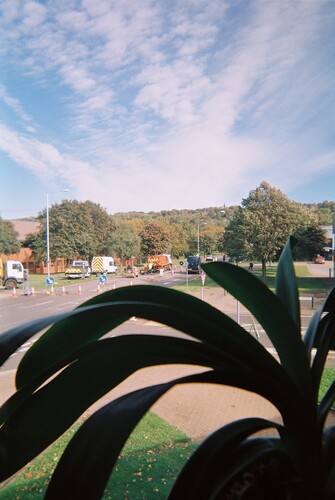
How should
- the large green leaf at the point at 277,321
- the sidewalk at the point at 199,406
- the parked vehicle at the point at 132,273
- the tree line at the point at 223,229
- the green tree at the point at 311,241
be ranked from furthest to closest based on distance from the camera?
the parked vehicle at the point at 132,273 < the sidewalk at the point at 199,406 < the tree line at the point at 223,229 < the green tree at the point at 311,241 < the large green leaf at the point at 277,321

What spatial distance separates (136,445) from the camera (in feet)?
4.84

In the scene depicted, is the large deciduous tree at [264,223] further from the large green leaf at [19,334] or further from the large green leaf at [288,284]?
the large green leaf at [19,334]

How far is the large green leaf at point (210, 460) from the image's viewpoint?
0.33 m

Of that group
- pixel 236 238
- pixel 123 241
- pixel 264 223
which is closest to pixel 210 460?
pixel 264 223

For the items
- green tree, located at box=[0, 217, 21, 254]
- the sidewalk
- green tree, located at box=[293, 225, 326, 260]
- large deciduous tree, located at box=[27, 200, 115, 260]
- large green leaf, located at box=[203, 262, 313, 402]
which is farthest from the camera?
large deciduous tree, located at box=[27, 200, 115, 260]

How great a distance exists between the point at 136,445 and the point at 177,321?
1.44 metres

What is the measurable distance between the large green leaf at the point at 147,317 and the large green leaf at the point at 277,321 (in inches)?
1.3

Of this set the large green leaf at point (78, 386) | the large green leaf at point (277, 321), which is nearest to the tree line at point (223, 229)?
the large green leaf at point (277, 321)

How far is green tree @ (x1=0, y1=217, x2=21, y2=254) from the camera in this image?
1.48 m

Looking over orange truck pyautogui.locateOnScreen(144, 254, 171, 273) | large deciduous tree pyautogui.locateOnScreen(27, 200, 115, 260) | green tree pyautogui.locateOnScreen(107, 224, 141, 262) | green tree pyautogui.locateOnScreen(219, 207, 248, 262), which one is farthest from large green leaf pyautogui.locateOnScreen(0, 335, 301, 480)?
green tree pyautogui.locateOnScreen(107, 224, 141, 262)

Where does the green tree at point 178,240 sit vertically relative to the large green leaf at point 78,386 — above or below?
above

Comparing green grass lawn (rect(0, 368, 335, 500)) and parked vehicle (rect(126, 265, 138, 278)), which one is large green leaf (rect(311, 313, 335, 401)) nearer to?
green grass lawn (rect(0, 368, 335, 500))

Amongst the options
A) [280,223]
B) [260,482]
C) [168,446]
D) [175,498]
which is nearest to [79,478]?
[175,498]

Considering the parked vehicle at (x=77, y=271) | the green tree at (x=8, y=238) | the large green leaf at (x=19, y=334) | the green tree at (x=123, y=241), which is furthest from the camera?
the green tree at (x=123, y=241)
